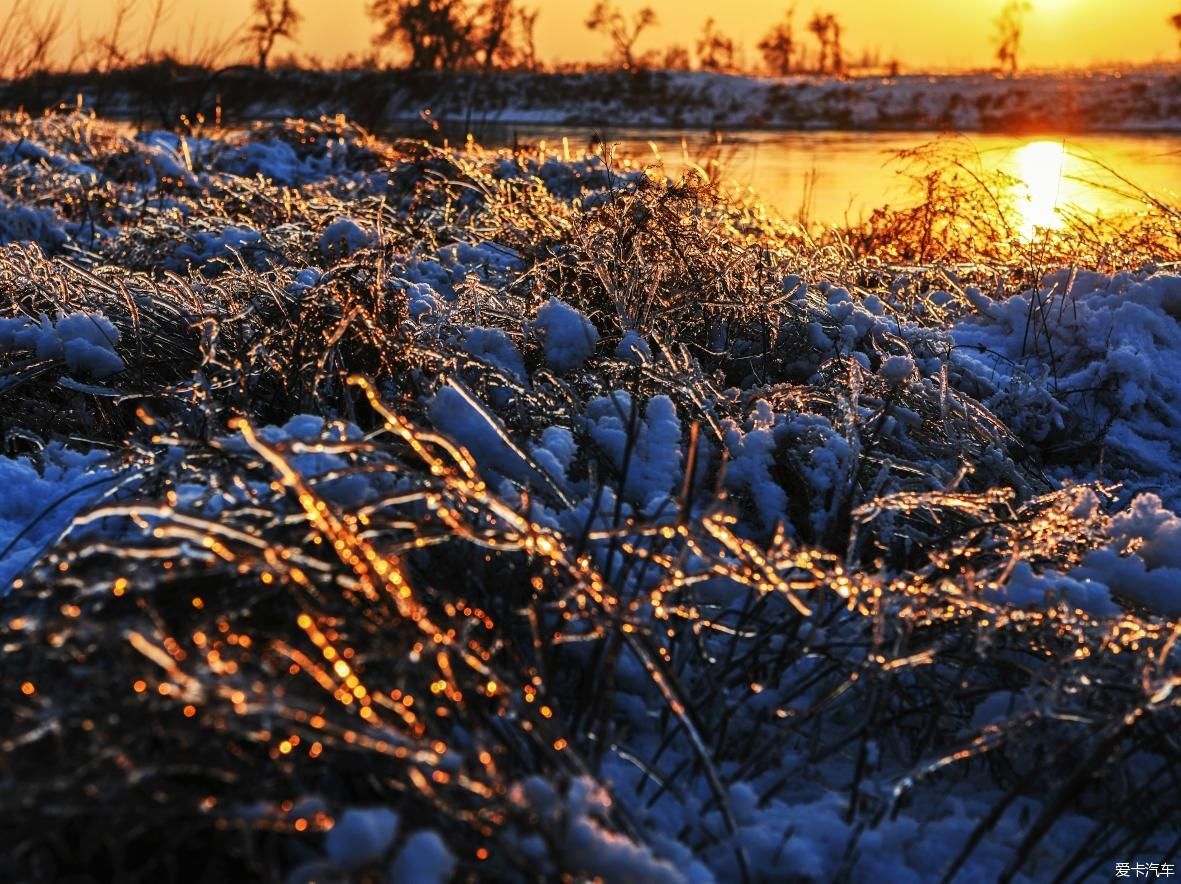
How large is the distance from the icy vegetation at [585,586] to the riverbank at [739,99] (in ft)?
64.5

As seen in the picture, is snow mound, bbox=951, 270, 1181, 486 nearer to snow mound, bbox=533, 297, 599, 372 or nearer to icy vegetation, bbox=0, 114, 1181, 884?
icy vegetation, bbox=0, 114, 1181, 884

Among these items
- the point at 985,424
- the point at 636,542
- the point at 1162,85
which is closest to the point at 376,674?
the point at 636,542

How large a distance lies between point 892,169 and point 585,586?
46.4 ft

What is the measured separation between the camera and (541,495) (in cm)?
206

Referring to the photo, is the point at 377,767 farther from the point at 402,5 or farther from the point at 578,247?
the point at 402,5

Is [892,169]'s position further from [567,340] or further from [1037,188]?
[567,340]

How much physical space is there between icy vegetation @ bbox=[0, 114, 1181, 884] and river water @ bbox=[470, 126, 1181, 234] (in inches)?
49.9

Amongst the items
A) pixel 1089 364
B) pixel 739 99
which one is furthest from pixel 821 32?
pixel 1089 364

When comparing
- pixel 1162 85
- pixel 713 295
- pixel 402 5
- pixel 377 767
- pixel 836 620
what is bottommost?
pixel 836 620

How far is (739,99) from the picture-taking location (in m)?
36.8

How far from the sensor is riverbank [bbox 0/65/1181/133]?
27.5 metres

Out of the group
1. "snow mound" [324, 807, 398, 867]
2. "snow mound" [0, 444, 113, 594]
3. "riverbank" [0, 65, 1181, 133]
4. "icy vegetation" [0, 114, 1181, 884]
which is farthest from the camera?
"riverbank" [0, 65, 1181, 133]

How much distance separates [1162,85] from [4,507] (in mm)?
36553

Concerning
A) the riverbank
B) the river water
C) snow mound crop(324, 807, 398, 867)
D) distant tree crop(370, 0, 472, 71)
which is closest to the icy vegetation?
snow mound crop(324, 807, 398, 867)
